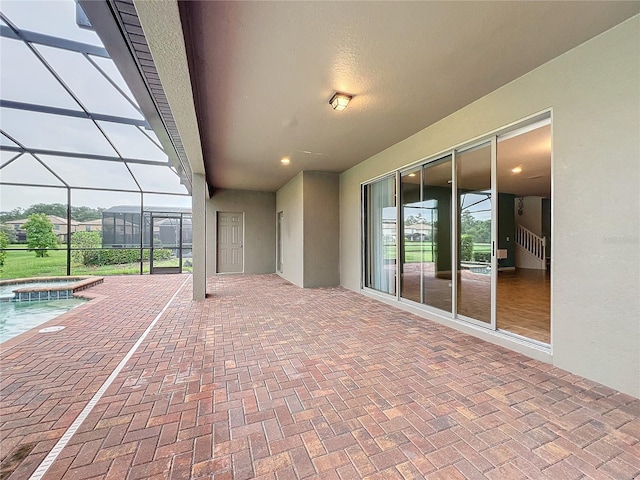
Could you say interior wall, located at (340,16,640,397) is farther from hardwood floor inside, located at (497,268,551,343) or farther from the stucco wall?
the stucco wall

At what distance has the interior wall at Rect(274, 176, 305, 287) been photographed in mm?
6773

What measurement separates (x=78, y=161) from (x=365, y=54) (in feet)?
29.6

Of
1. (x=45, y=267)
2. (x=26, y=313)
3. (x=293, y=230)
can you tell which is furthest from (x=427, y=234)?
(x=45, y=267)

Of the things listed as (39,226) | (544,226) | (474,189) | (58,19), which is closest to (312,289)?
Answer: (474,189)

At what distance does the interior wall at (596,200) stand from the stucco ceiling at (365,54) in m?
0.22

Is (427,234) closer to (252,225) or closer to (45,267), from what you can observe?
(252,225)

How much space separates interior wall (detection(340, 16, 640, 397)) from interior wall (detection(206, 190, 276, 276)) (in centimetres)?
770

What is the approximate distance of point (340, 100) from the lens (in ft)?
10.3

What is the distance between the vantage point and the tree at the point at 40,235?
24.4 feet

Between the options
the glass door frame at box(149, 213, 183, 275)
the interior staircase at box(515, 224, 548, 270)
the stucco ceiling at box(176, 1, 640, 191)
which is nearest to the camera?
the stucco ceiling at box(176, 1, 640, 191)

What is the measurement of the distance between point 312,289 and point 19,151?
842 cm

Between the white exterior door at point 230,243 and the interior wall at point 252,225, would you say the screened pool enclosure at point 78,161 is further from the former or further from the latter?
the white exterior door at point 230,243

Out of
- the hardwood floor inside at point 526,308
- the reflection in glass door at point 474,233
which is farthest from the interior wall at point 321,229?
the hardwood floor inside at point 526,308

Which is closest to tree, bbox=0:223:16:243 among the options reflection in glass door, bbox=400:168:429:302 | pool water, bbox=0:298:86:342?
pool water, bbox=0:298:86:342
